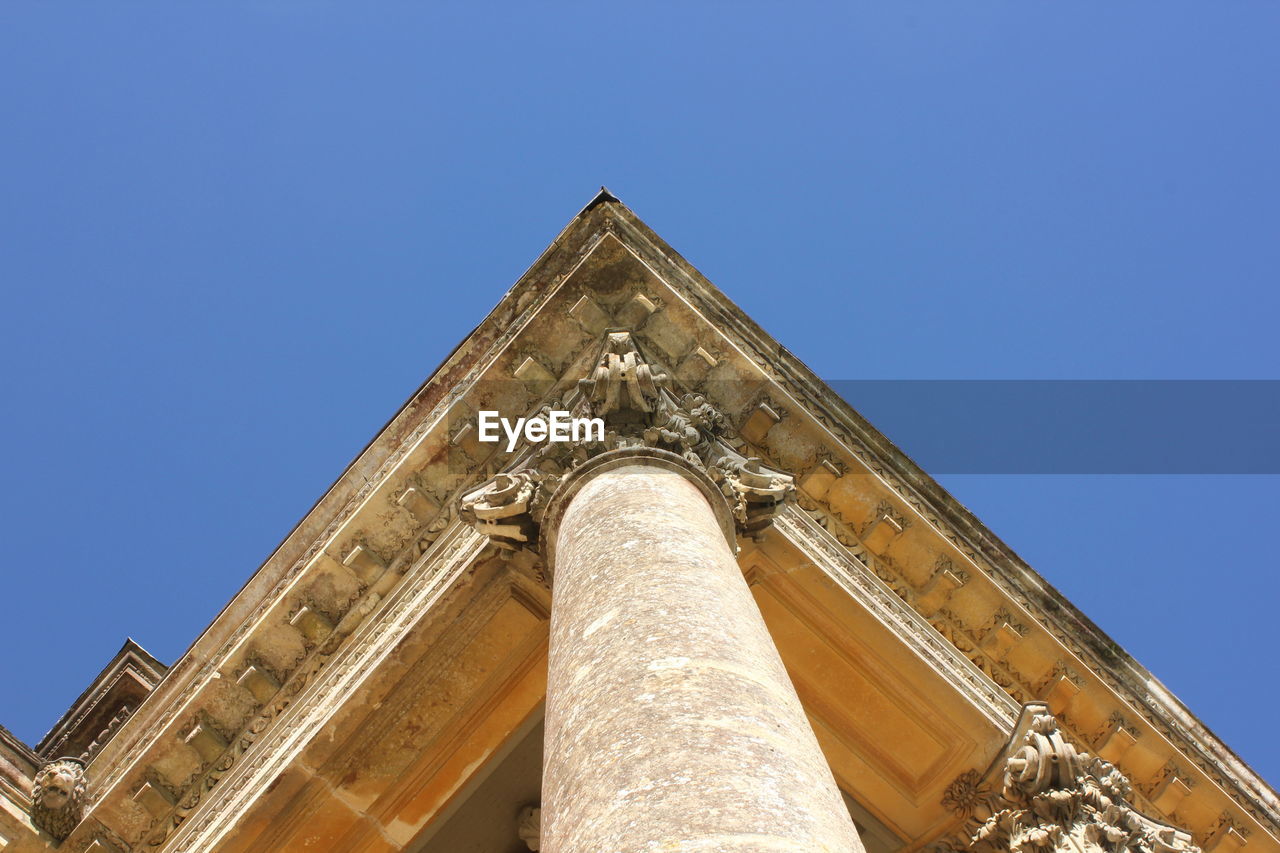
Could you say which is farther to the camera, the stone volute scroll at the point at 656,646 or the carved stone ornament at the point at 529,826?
the carved stone ornament at the point at 529,826

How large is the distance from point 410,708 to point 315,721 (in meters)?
0.83

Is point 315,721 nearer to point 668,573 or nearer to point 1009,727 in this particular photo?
point 668,573

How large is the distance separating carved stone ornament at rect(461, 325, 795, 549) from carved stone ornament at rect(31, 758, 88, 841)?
4552 mm

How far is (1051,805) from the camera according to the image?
30.3ft

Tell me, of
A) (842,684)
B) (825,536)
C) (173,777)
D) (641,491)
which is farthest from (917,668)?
(173,777)

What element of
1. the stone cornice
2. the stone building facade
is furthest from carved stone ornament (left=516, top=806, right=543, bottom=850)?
the stone cornice

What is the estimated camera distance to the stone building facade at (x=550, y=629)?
9.55m

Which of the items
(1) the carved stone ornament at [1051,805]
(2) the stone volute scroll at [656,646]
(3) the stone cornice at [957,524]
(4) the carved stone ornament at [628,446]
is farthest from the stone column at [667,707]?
(1) the carved stone ornament at [1051,805]

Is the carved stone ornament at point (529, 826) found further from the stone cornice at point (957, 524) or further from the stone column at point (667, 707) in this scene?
the stone cornice at point (957, 524)

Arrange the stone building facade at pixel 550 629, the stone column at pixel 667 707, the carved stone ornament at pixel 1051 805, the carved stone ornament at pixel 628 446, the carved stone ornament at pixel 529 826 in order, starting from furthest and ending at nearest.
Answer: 1. the carved stone ornament at pixel 529 826
2. the stone building facade at pixel 550 629
3. the carved stone ornament at pixel 628 446
4. the carved stone ornament at pixel 1051 805
5. the stone column at pixel 667 707

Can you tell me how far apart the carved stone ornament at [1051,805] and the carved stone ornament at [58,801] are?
26.4 feet

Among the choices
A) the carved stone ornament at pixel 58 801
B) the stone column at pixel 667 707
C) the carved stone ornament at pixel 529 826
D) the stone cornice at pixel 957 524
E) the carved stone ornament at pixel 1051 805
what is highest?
the stone cornice at pixel 957 524

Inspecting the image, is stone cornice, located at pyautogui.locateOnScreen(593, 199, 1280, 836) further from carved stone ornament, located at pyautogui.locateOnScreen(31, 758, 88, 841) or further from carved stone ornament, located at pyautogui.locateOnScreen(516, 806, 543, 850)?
carved stone ornament, located at pyautogui.locateOnScreen(31, 758, 88, 841)

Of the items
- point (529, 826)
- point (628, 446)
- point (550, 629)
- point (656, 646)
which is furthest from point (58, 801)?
point (656, 646)
